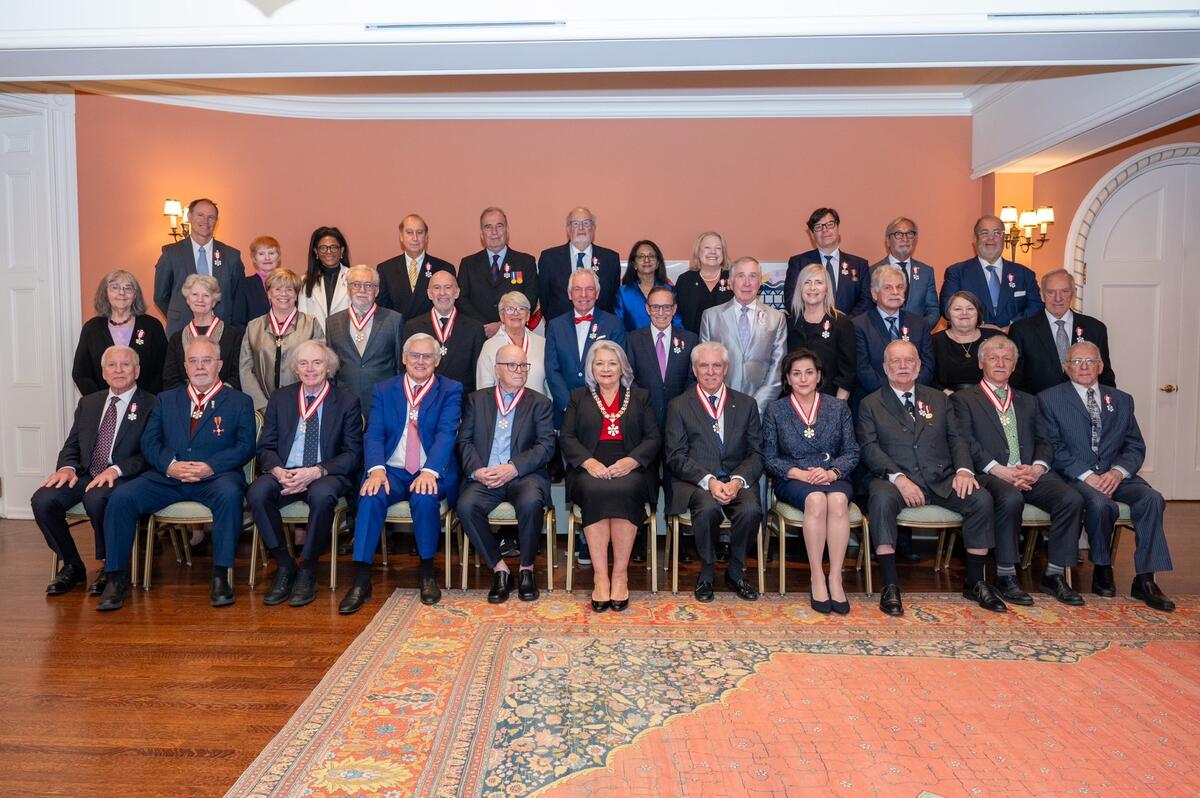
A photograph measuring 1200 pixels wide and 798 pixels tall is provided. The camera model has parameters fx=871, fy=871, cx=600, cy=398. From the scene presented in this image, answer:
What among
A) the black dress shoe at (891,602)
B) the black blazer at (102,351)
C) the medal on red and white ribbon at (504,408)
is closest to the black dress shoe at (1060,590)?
the black dress shoe at (891,602)

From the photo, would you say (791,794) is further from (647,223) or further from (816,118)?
(816,118)

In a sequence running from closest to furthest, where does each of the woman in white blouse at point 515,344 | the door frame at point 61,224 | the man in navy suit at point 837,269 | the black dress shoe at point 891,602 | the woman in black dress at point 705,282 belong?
the black dress shoe at point 891,602, the woman in white blouse at point 515,344, the woman in black dress at point 705,282, the man in navy suit at point 837,269, the door frame at point 61,224

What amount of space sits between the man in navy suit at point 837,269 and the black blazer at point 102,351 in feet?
12.8

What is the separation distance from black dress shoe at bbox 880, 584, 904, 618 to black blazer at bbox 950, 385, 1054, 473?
0.87 m

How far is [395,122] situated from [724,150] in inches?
106

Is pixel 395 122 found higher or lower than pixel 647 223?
higher

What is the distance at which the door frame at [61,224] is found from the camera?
19.7ft

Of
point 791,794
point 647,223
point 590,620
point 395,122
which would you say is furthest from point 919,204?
point 791,794

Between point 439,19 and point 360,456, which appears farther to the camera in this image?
point 360,456

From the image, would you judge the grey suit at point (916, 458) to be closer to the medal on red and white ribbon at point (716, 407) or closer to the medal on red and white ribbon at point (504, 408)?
the medal on red and white ribbon at point (716, 407)

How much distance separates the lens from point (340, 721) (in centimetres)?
300

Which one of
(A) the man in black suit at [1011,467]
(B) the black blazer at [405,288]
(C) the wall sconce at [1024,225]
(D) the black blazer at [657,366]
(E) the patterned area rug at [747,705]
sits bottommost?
(E) the patterned area rug at [747,705]

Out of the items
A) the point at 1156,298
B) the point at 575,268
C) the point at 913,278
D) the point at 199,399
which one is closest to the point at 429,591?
the point at 199,399

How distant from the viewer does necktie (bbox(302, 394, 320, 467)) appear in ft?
15.0
